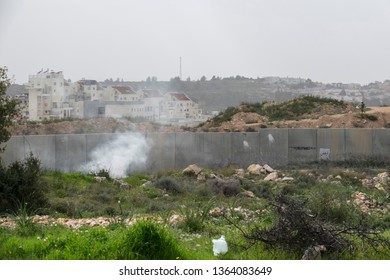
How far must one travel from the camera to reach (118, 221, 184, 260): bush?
255 inches

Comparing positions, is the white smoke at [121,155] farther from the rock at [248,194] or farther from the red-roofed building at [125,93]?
the red-roofed building at [125,93]

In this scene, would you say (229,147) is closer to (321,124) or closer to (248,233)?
(321,124)

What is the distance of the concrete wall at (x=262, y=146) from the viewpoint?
23281mm

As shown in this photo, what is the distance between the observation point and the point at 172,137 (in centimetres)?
2348

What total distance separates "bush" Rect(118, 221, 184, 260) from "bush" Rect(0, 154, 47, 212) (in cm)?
528

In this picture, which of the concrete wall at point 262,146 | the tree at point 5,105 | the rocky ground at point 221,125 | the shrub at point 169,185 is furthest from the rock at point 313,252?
the rocky ground at point 221,125

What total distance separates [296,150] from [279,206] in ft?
55.8

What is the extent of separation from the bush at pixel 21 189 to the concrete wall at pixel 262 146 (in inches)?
407

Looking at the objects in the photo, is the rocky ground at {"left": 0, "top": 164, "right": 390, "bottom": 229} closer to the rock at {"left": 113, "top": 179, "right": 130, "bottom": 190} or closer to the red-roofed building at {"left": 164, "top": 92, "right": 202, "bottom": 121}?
the rock at {"left": 113, "top": 179, "right": 130, "bottom": 190}

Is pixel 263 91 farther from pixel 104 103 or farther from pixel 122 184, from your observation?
pixel 122 184

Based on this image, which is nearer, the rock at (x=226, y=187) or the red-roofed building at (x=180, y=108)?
the rock at (x=226, y=187)

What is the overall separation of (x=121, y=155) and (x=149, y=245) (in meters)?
16.0

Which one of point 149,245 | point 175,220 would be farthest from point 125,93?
point 149,245
